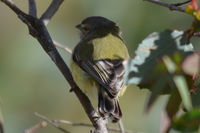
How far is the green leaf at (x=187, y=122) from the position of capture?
1.38 metres

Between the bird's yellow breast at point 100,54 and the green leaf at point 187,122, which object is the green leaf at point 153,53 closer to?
the green leaf at point 187,122

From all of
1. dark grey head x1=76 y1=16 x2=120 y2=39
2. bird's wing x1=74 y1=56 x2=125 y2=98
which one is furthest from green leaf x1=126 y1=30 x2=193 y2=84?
dark grey head x1=76 y1=16 x2=120 y2=39

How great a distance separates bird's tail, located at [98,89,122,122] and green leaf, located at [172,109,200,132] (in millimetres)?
1877

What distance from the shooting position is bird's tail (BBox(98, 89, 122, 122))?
11.1 ft

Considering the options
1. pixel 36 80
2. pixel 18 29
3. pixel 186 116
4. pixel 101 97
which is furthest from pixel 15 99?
pixel 186 116

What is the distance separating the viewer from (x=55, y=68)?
17.2 ft

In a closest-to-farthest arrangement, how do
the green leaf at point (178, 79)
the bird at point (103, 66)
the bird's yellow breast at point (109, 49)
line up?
the green leaf at point (178, 79), the bird at point (103, 66), the bird's yellow breast at point (109, 49)

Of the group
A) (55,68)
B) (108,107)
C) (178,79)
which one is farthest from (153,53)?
(55,68)

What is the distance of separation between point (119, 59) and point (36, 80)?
1366 mm

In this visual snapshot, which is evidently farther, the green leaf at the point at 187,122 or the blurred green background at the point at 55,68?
the blurred green background at the point at 55,68

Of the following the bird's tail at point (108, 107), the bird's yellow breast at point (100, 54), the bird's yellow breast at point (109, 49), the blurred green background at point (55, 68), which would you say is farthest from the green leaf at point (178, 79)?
the blurred green background at point (55, 68)

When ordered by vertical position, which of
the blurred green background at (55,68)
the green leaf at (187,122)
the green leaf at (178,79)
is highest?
the green leaf at (178,79)

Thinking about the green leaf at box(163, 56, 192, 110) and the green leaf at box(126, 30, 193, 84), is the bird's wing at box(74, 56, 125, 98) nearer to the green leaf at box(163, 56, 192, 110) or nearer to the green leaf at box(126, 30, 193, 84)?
the green leaf at box(126, 30, 193, 84)

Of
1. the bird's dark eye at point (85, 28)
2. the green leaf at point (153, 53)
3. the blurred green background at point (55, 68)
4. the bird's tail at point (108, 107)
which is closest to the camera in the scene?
the green leaf at point (153, 53)
